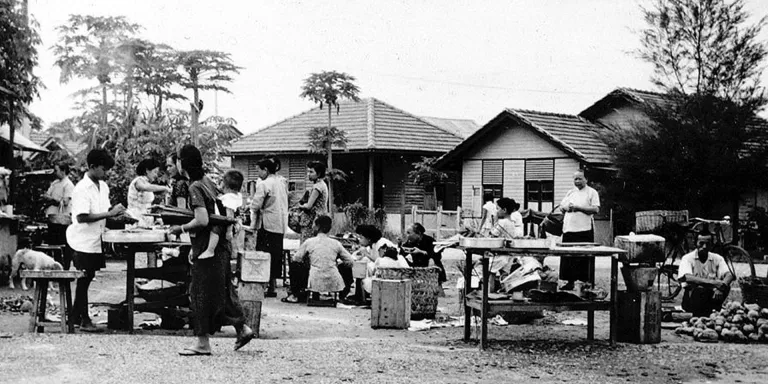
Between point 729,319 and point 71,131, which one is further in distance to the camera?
point 71,131

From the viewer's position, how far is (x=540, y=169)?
31.0m

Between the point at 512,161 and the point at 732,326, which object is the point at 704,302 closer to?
the point at 732,326

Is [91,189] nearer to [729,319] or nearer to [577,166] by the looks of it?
[729,319]

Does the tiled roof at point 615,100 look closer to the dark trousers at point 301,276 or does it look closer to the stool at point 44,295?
the dark trousers at point 301,276

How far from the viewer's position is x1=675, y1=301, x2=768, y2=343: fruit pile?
→ 10812mm

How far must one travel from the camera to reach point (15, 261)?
14312mm

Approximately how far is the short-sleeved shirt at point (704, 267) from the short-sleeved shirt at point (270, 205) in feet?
18.4

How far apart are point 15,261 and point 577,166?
1941 cm

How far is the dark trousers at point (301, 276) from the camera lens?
13.3 meters

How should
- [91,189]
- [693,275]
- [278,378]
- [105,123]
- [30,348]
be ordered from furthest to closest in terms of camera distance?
[105,123], [693,275], [91,189], [30,348], [278,378]

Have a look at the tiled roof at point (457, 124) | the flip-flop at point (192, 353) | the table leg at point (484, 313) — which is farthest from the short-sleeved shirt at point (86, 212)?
the tiled roof at point (457, 124)

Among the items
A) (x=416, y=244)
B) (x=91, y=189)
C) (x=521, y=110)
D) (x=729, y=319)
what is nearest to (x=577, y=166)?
(x=521, y=110)

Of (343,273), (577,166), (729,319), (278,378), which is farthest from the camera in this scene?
(577,166)

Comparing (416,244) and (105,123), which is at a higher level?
(105,123)
